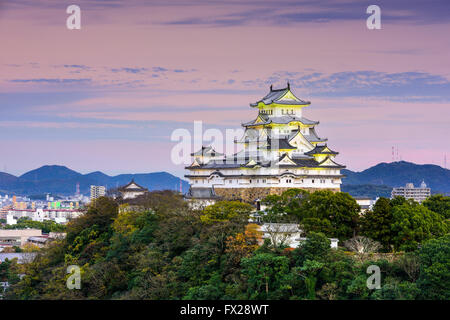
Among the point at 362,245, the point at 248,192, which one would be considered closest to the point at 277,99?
the point at 248,192

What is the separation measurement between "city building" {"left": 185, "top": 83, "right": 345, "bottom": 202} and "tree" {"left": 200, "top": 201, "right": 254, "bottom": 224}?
5.93m

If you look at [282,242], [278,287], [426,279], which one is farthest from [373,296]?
[282,242]

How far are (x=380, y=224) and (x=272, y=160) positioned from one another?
1117 centimetres

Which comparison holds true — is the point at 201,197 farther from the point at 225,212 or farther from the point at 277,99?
the point at 277,99

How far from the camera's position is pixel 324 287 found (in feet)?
86.1

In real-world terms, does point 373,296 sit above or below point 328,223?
below

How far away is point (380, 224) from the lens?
3080cm

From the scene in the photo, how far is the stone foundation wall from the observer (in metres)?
39.9

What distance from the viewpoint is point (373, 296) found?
2477 cm
